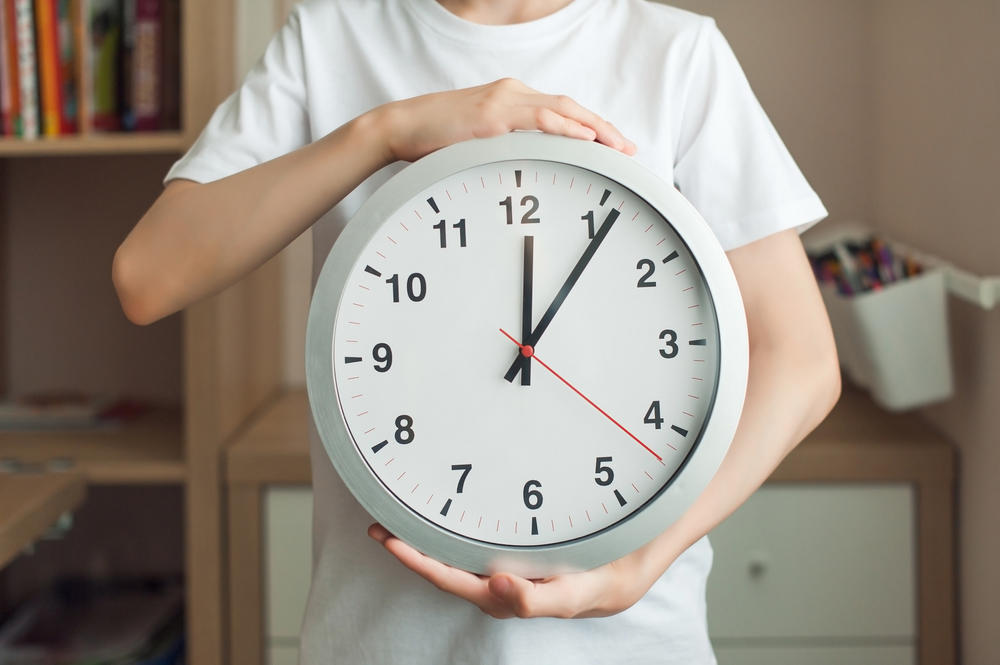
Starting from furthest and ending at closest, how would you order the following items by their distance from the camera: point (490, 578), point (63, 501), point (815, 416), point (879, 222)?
point (879, 222) → point (63, 501) → point (815, 416) → point (490, 578)

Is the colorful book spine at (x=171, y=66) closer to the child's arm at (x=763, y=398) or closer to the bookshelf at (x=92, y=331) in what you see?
the bookshelf at (x=92, y=331)

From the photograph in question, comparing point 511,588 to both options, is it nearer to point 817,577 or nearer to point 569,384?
point 569,384

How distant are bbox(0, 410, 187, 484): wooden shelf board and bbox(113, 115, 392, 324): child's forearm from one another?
2.65 ft

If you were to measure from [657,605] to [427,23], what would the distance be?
0.56m

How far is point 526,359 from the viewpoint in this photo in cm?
68

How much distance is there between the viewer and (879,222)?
1830 millimetres

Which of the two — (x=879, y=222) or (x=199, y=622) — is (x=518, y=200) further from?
(x=879, y=222)

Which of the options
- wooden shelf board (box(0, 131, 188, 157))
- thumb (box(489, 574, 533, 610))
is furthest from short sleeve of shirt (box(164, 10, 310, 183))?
wooden shelf board (box(0, 131, 188, 157))

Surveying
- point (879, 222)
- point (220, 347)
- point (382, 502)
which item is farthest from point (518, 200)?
point (879, 222)

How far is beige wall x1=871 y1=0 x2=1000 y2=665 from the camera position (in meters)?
1.31

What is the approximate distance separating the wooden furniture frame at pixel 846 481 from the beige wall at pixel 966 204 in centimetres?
3

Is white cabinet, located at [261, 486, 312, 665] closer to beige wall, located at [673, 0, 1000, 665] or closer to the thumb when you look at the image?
the thumb

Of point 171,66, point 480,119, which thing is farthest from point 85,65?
point 480,119

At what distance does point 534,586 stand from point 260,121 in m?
0.46
